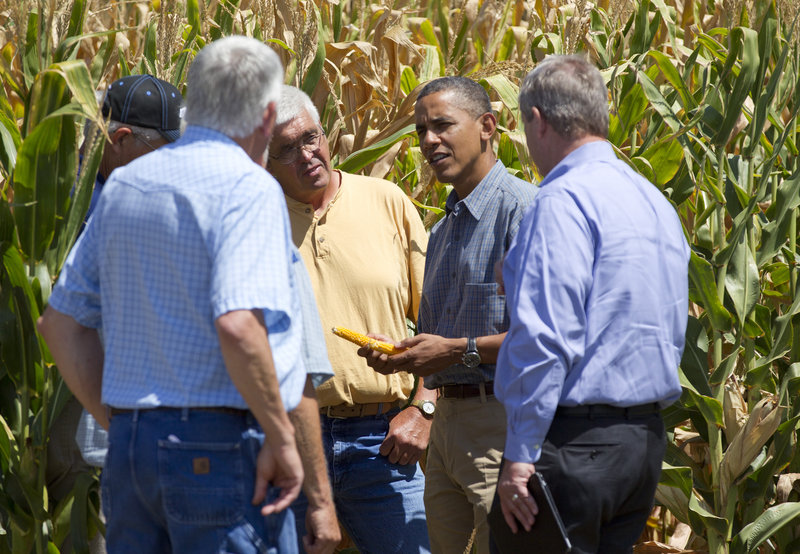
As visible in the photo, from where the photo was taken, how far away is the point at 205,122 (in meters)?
1.76

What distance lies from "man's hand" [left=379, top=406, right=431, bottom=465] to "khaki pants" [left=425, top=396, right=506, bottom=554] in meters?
0.06

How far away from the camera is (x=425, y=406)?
2875 mm

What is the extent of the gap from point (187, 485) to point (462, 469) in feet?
4.02

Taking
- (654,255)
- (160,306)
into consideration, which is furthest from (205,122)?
(654,255)

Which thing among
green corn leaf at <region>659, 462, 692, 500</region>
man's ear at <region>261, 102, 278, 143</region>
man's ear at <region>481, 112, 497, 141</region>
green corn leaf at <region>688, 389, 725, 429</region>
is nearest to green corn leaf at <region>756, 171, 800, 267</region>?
green corn leaf at <region>688, 389, 725, 429</region>

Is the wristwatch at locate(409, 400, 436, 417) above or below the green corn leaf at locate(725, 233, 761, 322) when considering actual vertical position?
below

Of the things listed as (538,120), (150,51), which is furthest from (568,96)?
(150,51)

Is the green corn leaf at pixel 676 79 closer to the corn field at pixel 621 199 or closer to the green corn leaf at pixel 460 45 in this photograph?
the corn field at pixel 621 199

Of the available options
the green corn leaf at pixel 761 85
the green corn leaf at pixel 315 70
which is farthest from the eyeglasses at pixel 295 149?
the green corn leaf at pixel 761 85

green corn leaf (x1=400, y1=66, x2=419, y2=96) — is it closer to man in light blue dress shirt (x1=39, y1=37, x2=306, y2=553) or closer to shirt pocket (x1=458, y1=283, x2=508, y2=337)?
shirt pocket (x1=458, y1=283, x2=508, y2=337)

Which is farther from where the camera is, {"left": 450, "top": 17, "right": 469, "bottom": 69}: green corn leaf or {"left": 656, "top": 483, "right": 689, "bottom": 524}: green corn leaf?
{"left": 450, "top": 17, "right": 469, "bottom": 69}: green corn leaf

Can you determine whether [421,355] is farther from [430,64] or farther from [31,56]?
[430,64]

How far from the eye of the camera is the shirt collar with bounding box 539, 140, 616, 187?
217 cm

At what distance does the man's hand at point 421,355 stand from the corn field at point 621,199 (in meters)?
0.85
